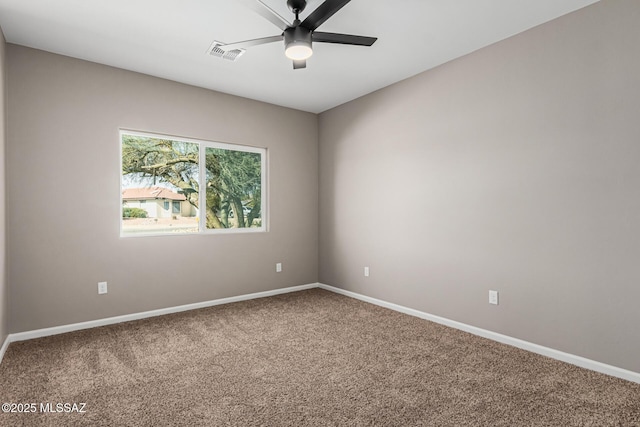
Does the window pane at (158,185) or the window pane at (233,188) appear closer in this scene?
the window pane at (158,185)

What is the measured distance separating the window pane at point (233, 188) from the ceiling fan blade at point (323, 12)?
2.35 m

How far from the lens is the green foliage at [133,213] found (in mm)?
3625

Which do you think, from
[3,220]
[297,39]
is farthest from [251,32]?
[3,220]

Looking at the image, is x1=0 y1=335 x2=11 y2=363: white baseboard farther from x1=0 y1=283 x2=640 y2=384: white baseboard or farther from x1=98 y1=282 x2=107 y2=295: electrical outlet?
x1=98 y1=282 x2=107 y2=295: electrical outlet

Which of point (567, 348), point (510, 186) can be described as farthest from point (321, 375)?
point (510, 186)

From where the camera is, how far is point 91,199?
11.0 ft

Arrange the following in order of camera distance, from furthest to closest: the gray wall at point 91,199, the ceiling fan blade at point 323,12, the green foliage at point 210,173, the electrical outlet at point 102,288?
the green foliage at point 210,173
the electrical outlet at point 102,288
the gray wall at point 91,199
the ceiling fan blade at point 323,12

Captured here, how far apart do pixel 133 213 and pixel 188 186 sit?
66cm

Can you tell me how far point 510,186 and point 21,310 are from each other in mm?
4318

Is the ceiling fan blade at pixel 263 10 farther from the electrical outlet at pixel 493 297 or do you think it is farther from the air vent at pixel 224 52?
the electrical outlet at pixel 493 297

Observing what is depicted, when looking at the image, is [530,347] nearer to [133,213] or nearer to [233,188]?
[233,188]

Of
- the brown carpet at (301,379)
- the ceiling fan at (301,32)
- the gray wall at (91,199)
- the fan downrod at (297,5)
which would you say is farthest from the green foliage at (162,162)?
the fan downrod at (297,5)

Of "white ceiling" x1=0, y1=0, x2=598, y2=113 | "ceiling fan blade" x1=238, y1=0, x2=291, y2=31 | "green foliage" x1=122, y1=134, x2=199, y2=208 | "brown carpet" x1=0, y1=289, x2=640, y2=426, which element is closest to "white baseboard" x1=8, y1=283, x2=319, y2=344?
"brown carpet" x1=0, y1=289, x2=640, y2=426

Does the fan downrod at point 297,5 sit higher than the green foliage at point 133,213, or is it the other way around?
the fan downrod at point 297,5
